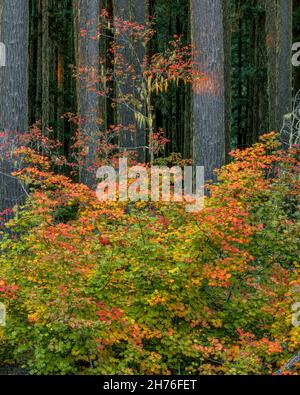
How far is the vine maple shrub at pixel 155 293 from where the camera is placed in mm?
6688

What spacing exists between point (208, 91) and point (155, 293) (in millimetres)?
5640

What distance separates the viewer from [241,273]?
7.87 m

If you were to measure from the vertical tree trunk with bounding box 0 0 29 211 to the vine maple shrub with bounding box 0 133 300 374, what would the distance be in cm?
363

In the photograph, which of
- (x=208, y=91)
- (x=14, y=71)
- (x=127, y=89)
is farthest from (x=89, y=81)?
(x=208, y=91)

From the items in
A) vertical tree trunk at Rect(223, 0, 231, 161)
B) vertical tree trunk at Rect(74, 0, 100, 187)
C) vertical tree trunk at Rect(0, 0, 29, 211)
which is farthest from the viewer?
vertical tree trunk at Rect(223, 0, 231, 161)

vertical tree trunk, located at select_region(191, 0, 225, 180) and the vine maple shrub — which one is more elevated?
vertical tree trunk, located at select_region(191, 0, 225, 180)

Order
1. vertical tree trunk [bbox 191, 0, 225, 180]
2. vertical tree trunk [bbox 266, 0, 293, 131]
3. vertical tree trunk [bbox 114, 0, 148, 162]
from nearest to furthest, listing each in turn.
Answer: vertical tree trunk [bbox 191, 0, 225, 180] < vertical tree trunk [bbox 114, 0, 148, 162] < vertical tree trunk [bbox 266, 0, 293, 131]

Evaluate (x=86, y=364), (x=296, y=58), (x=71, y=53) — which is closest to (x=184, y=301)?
(x=86, y=364)

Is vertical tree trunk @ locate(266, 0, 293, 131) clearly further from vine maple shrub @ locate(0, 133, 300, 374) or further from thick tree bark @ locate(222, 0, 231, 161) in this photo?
vine maple shrub @ locate(0, 133, 300, 374)

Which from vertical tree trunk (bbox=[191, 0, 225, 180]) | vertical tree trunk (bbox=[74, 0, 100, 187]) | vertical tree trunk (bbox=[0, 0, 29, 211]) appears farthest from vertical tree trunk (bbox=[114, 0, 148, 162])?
vertical tree trunk (bbox=[0, 0, 29, 211])

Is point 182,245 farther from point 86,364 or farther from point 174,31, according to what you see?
point 174,31

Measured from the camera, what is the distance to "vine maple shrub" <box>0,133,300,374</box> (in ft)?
21.9

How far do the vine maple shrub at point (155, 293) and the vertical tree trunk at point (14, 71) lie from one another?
3.63 m
